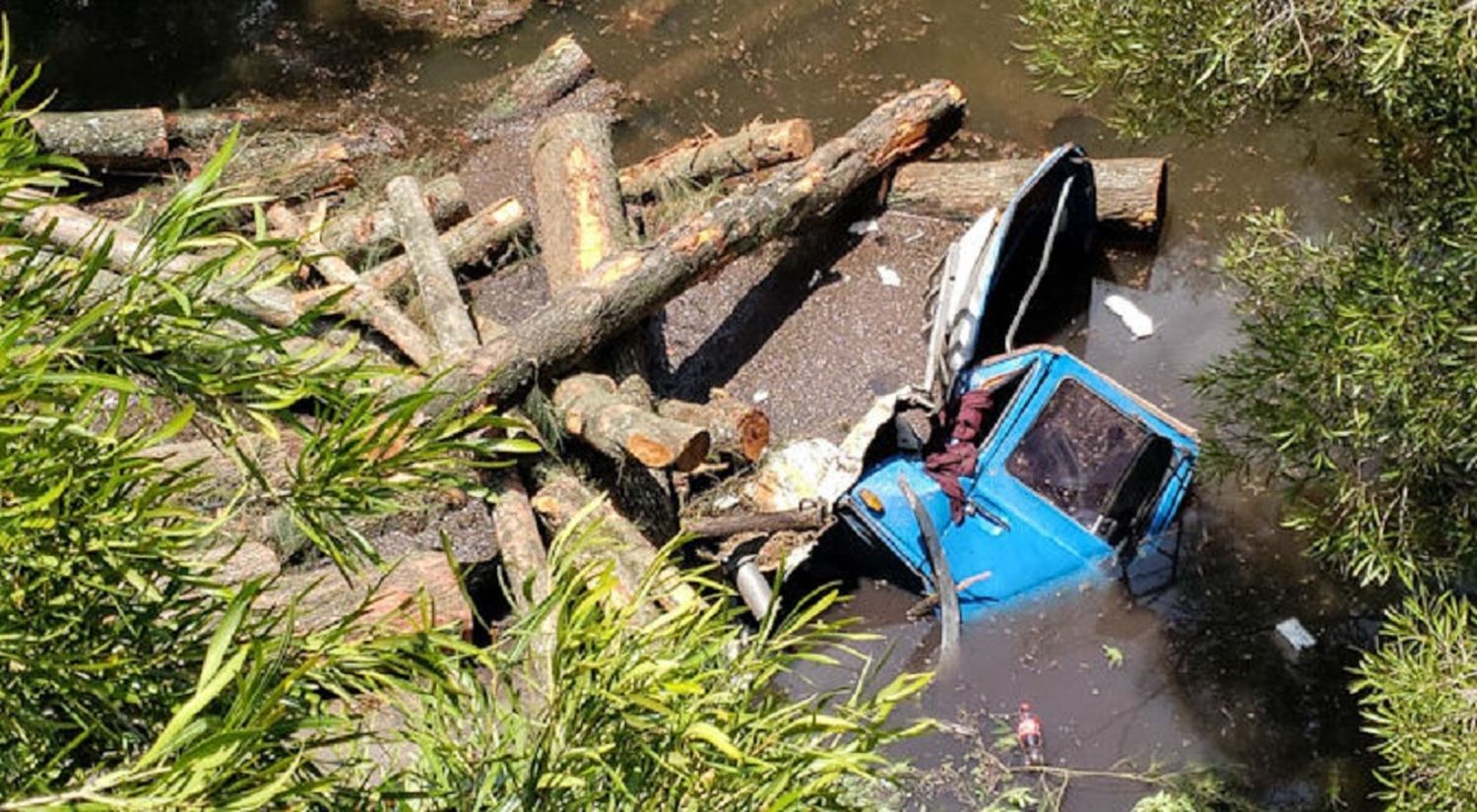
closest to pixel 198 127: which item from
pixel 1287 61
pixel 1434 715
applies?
pixel 1287 61

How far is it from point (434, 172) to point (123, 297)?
7.56 meters

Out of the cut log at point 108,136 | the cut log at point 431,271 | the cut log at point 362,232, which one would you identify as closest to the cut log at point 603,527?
the cut log at point 431,271

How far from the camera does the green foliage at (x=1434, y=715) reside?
516 centimetres

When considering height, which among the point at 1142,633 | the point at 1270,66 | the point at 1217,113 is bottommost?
the point at 1142,633

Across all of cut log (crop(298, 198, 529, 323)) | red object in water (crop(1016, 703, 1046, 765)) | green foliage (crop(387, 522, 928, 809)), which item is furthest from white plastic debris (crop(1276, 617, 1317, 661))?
cut log (crop(298, 198, 529, 323))

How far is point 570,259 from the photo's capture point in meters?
9.23

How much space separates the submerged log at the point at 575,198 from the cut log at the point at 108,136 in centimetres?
280

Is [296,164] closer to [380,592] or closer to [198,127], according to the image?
[198,127]

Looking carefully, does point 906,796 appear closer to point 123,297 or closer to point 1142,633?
point 1142,633

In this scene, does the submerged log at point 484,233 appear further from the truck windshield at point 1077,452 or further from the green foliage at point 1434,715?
the green foliage at point 1434,715

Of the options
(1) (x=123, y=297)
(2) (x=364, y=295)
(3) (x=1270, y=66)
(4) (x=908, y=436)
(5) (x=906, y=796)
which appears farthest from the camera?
(2) (x=364, y=295)

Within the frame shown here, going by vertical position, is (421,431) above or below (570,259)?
above

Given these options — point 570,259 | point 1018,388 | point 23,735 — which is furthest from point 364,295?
point 23,735

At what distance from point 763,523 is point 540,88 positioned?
4867 mm
